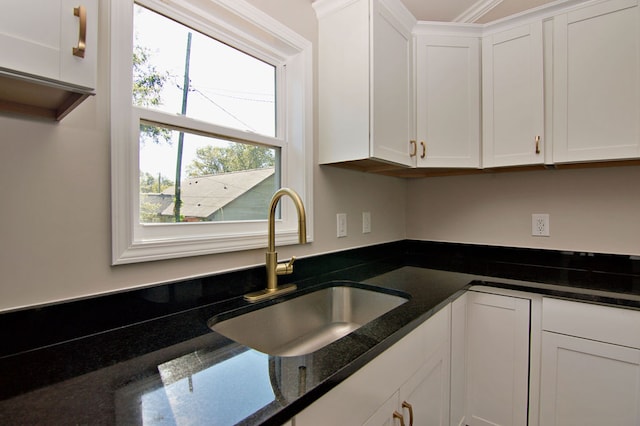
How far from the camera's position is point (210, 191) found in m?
1.21

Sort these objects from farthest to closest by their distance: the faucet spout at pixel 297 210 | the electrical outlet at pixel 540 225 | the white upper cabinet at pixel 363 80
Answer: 1. the electrical outlet at pixel 540 225
2. the white upper cabinet at pixel 363 80
3. the faucet spout at pixel 297 210

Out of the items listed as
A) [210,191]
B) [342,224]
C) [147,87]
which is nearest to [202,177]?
[210,191]

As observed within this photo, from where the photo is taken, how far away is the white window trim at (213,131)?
0.89 meters

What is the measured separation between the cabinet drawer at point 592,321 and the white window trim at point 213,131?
3.61ft

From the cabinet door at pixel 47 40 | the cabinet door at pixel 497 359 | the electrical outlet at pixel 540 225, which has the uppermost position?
the cabinet door at pixel 47 40

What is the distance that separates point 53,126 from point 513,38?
2.01m

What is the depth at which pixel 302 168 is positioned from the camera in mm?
1477

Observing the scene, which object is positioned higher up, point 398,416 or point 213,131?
point 213,131

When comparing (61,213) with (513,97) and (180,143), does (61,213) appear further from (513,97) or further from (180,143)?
(513,97)

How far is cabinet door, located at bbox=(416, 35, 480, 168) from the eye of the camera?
1.70 meters

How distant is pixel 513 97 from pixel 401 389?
5.08ft

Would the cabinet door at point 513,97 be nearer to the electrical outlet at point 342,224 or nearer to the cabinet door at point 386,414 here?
the electrical outlet at point 342,224

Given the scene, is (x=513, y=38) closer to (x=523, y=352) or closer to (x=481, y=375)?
(x=523, y=352)

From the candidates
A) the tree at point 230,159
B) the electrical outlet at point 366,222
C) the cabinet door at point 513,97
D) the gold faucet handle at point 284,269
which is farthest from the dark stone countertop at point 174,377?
the cabinet door at point 513,97
